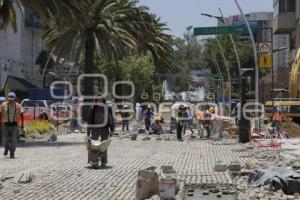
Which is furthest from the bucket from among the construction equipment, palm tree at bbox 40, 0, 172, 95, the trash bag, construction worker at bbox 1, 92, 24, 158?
palm tree at bbox 40, 0, 172, 95

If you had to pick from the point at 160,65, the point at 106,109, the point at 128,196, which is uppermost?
the point at 160,65

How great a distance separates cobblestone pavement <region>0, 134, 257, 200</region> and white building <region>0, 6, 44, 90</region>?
129 feet

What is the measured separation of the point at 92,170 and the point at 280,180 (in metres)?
5.06

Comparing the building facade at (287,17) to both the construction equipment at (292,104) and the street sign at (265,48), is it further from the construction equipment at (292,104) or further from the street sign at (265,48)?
the street sign at (265,48)

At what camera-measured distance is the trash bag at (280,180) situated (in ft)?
38.0

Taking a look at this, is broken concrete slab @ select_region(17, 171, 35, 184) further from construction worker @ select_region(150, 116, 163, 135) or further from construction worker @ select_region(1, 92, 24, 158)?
construction worker @ select_region(150, 116, 163, 135)

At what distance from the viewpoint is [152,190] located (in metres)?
10.9

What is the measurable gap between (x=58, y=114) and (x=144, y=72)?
23.2 metres

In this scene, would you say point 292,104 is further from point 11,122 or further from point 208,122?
point 11,122

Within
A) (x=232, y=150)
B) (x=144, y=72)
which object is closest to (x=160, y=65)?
(x=144, y=72)

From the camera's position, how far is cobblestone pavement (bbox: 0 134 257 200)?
11852mm

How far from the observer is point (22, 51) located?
69438 mm

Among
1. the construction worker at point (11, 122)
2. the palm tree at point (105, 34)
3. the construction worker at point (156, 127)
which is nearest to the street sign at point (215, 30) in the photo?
the construction worker at point (156, 127)

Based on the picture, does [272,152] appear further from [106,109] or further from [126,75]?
[126,75]
